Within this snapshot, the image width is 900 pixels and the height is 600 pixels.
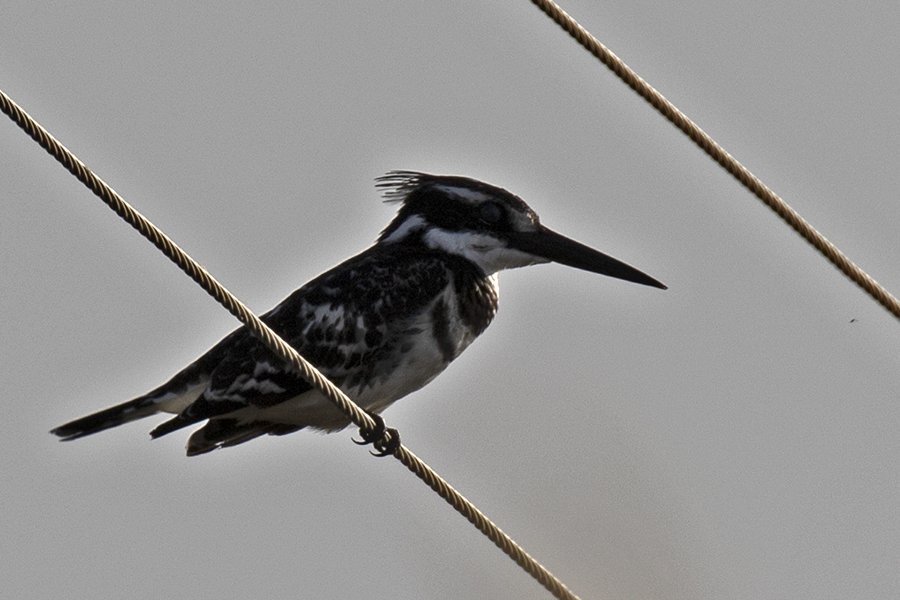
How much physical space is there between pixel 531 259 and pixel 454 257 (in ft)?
1.24

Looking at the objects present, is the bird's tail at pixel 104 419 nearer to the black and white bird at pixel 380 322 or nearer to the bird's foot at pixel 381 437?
the black and white bird at pixel 380 322

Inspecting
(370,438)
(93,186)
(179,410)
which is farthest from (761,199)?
(179,410)

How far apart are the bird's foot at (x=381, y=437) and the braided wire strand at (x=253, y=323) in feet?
1.87

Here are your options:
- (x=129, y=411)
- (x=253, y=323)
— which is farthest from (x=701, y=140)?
(x=129, y=411)

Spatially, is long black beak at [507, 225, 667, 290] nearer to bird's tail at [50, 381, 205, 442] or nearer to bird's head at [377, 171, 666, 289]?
bird's head at [377, 171, 666, 289]

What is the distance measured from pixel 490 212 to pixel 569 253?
41cm

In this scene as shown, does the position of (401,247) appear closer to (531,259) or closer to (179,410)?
(531,259)

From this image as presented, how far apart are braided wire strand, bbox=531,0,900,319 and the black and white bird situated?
175 centimetres

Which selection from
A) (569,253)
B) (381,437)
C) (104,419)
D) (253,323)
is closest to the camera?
(253,323)

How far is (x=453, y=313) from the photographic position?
253 inches

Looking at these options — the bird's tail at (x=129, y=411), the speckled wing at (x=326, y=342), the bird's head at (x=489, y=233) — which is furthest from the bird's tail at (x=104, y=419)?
the bird's head at (x=489, y=233)

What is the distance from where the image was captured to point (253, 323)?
4.34 metres

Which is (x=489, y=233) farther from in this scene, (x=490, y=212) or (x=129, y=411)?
(x=129, y=411)

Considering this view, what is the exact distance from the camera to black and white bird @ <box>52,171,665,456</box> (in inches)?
245
